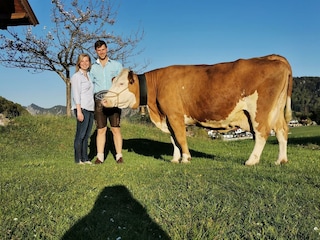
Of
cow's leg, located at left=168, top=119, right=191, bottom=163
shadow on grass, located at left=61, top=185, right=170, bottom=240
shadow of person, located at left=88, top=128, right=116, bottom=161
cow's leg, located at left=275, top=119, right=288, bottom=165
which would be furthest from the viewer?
shadow of person, located at left=88, top=128, right=116, bottom=161

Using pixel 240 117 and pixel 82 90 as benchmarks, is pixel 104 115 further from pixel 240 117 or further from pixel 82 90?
pixel 240 117

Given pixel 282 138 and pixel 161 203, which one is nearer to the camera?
pixel 161 203

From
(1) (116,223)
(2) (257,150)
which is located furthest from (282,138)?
(1) (116,223)

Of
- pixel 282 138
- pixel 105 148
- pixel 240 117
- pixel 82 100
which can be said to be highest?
pixel 82 100

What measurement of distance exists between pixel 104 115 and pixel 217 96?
8.91 ft

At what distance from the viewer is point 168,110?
7.88 metres

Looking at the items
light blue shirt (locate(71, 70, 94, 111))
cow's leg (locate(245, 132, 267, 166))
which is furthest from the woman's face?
cow's leg (locate(245, 132, 267, 166))

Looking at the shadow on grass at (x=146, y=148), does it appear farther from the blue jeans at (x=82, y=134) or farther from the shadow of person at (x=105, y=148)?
the blue jeans at (x=82, y=134)

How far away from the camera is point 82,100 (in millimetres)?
8109

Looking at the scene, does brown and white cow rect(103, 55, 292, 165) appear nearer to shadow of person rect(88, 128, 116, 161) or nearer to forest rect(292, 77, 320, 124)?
shadow of person rect(88, 128, 116, 161)

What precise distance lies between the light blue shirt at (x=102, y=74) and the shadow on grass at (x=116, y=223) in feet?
13.8

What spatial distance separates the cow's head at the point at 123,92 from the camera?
26.1 ft

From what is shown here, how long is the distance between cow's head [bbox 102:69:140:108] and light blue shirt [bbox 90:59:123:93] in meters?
0.20

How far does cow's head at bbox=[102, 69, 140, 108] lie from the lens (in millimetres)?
7941
